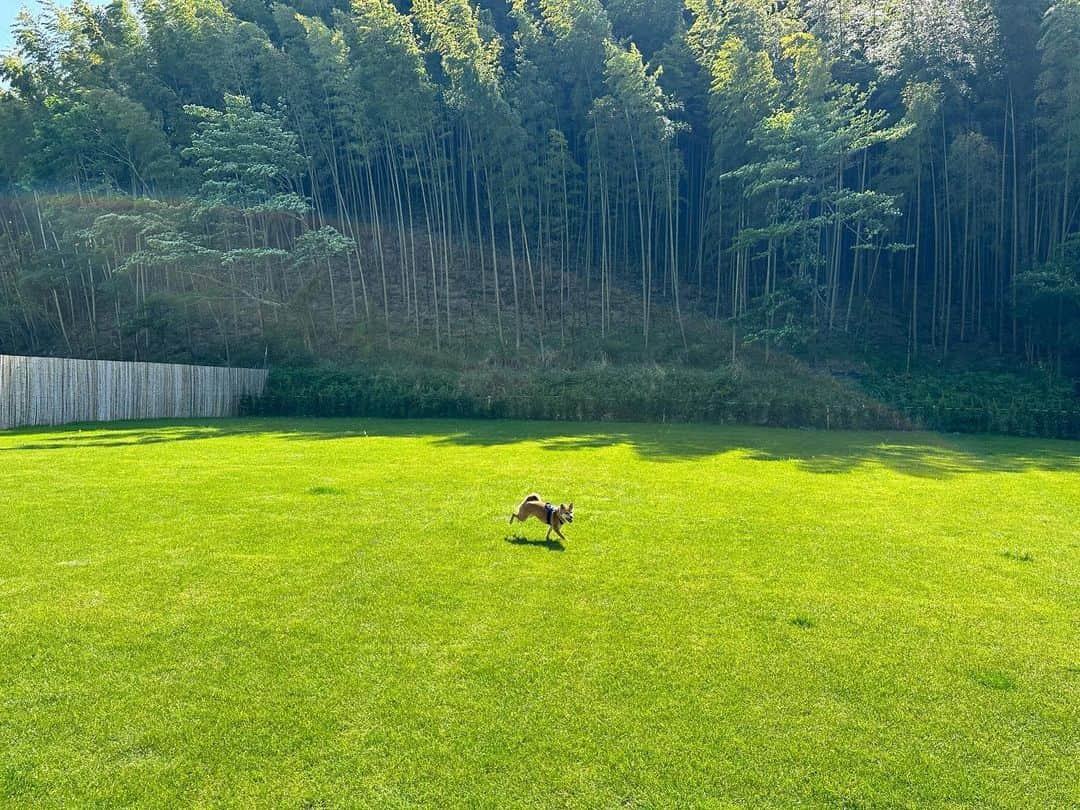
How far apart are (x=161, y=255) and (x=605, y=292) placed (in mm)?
14403

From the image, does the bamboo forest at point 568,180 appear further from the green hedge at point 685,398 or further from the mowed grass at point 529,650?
the mowed grass at point 529,650

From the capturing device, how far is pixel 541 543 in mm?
4652

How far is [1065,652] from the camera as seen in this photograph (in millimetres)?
3035

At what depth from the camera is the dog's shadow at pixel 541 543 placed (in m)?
4.56

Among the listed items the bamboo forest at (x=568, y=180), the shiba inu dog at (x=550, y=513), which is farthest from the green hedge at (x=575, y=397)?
the shiba inu dog at (x=550, y=513)

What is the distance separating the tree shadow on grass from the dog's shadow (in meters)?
4.90

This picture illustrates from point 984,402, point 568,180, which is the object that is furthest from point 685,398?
point 568,180

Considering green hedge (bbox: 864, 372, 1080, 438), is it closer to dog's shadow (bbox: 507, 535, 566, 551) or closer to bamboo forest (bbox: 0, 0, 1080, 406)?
bamboo forest (bbox: 0, 0, 1080, 406)

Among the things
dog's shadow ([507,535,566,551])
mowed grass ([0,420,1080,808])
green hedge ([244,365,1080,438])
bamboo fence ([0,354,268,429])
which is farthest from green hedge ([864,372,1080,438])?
bamboo fence ([0,354,268,429])

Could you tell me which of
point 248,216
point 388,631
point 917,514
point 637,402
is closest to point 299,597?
point 388,631

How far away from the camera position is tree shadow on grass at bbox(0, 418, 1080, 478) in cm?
945

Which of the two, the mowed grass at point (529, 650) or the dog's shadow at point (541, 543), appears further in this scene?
the dog's shadow at point (541, 543)

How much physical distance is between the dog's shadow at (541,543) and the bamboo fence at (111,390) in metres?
12.2

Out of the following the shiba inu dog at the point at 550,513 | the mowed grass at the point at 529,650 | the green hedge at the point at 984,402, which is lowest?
the mowed grass at the point at 529,650
